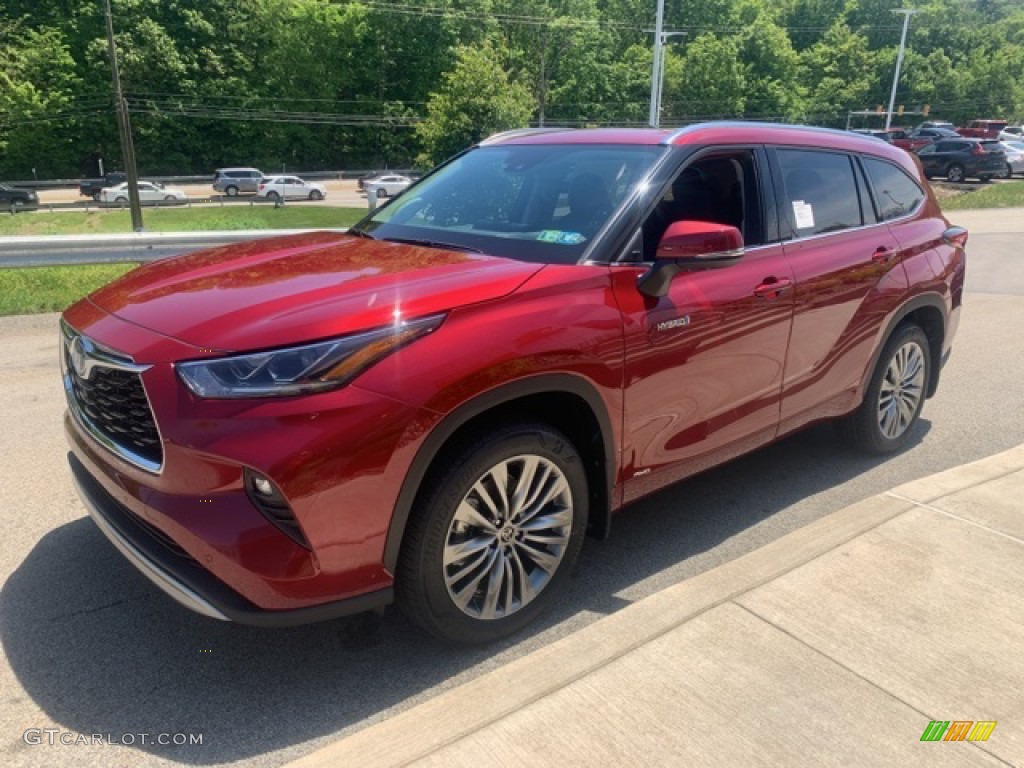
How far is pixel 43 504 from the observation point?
152 inches

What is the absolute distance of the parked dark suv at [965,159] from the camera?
31.0 m

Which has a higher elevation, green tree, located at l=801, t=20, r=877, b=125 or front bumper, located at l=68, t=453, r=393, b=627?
green tree, located at l=801, t=20, r=877, b=125

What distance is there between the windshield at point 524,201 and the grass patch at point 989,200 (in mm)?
22987

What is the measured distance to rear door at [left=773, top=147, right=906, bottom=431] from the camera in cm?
388

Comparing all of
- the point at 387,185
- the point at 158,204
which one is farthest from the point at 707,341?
the point at 158,204

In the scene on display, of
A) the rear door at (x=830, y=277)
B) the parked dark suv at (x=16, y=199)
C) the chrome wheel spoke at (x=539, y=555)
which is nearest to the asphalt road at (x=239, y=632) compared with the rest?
the chrome wheel spoke at (x=539, y=555)

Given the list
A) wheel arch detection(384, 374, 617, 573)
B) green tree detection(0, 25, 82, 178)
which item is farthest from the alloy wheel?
green tree detection(0, 25, 82, 178)

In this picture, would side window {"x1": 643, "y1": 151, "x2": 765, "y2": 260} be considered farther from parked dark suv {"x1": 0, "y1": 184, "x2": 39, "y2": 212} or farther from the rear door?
parked dark suv {"x1": 0, "y1": 184, "x2": 39, "y2": 212}

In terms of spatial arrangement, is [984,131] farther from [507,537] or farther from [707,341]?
[507,537]

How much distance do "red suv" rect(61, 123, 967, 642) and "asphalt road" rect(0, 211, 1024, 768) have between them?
1.03 ft

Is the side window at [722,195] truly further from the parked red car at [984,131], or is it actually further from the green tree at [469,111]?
the parked red car at [984,131]

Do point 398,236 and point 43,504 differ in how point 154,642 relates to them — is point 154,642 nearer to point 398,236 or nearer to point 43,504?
point 43,504

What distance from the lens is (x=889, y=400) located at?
4750 millimetres

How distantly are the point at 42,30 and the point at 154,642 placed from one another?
72562mm
